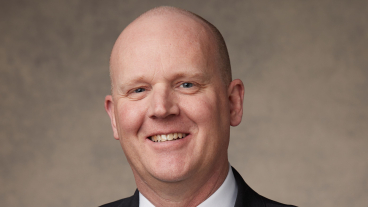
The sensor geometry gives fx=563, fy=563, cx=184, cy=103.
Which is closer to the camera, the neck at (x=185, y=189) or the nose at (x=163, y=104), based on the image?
the nose at (x=163, y=104)

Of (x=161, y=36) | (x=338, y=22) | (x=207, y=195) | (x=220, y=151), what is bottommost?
(x=207, y=195)

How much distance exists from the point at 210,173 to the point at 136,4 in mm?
2723

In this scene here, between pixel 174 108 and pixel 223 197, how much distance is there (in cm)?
56

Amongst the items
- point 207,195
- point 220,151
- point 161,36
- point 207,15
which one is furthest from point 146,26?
point 207,15

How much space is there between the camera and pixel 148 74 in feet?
8.42

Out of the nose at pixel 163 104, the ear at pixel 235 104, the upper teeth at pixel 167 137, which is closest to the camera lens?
the nose at pixel 163 104

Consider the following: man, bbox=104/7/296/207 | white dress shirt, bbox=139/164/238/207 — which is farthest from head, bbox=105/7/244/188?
white dress shirt, bbox=139/164/238/207

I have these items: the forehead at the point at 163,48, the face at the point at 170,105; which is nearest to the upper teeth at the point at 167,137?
the face at the point at 170,105

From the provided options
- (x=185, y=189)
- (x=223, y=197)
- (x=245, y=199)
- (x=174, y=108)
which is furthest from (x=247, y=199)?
(x=174, y=108)

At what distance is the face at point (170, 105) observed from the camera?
2559mm

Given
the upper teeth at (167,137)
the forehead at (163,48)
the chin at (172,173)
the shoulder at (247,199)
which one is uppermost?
the forehead at (163,48)

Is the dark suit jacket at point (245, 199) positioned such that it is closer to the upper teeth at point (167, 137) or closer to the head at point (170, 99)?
the head at point (170, 99)

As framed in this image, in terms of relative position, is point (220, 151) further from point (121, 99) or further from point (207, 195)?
point (121, 99)

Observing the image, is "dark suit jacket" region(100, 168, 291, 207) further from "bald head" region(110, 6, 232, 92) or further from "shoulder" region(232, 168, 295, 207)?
"bald head" region(110, 6, 232, 92)
